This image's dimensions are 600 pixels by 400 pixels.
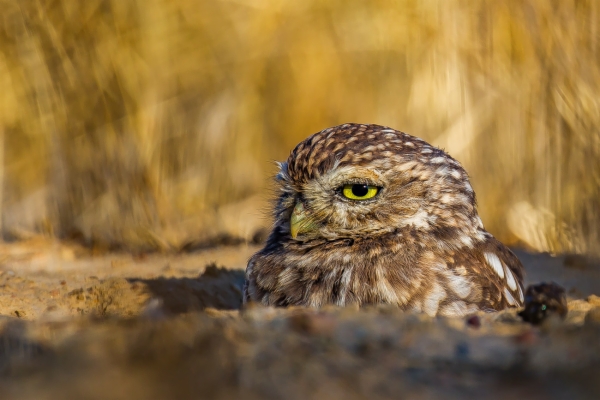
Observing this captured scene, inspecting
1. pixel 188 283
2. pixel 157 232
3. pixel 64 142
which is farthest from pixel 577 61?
pixel 64 142

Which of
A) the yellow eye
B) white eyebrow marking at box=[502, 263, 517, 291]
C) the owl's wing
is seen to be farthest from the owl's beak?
white eyebrow marking at box=[502, 263, 517, 291]

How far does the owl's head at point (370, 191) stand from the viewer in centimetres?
315

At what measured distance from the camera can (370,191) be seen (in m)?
3.17

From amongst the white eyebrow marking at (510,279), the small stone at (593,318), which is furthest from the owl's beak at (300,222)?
the small stone at (593,318)

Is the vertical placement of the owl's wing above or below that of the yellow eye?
below

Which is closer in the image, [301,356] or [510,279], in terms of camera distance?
[301,356]

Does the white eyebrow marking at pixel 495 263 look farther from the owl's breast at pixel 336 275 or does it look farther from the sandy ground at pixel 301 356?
the sandy ground at pixel 301 356

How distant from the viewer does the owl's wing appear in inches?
119

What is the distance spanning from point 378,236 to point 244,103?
369 cm

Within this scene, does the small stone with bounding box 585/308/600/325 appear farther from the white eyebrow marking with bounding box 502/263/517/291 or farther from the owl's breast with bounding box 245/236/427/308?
the white eyebrow marking with bounding box 502/263/517/291

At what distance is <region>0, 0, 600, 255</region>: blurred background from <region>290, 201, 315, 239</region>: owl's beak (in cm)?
250

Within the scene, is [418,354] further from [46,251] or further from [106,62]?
[106,62]

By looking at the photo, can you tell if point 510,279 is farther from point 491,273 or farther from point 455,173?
point 455,173

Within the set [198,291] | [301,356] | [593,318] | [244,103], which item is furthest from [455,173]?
[244,103]
